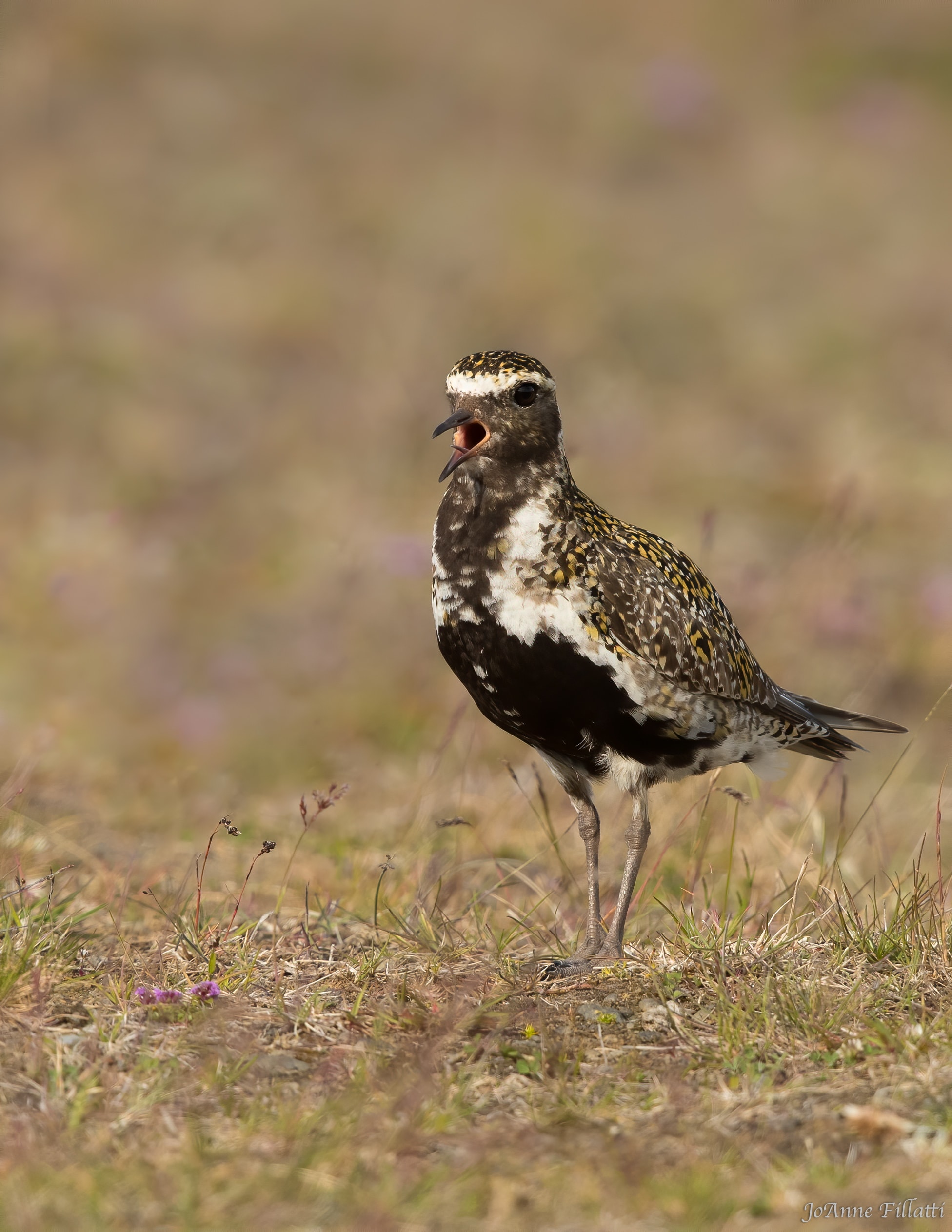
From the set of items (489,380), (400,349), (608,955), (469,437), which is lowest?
(608,955)

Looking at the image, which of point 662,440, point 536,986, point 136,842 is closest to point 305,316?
point 662,440

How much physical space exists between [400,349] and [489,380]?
1012cm

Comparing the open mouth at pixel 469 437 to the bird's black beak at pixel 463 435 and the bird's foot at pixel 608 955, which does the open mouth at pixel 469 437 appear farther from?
the bird's foot at pixel 608 955

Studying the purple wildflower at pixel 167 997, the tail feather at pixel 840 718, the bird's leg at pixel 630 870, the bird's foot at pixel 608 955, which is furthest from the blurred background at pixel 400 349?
the purple wildflower at pixel 167 997

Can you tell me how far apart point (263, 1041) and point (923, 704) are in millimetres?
6966

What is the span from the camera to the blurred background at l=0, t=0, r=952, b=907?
930 centimetres

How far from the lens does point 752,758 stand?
18.4 ft

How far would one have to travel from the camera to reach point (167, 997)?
167 inches

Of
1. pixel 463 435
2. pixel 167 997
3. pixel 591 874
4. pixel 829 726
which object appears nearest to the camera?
pixel 167 997

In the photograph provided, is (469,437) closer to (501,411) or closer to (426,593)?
(501,411)

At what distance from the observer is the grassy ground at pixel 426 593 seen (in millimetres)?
3674

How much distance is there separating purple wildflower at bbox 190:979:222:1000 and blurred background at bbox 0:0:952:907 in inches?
75.5

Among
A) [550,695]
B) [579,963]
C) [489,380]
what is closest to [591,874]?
[579,963]

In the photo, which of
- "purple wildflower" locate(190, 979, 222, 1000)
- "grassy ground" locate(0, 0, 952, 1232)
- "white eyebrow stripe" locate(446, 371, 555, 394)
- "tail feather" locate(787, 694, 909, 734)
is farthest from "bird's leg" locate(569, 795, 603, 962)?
"white eyebrow stripe" locate(446, 371, 555, 394)
